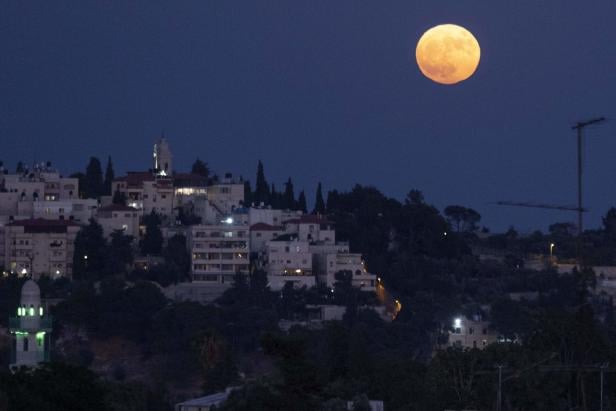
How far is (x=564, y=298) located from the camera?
271 ft

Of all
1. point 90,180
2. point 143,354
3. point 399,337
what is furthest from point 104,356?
point 90,180

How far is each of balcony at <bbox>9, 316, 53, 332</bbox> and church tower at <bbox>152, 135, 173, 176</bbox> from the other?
39752mm

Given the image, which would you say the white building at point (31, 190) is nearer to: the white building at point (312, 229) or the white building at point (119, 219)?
the white building at point (119, 219)

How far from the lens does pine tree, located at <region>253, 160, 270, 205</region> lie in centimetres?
9031

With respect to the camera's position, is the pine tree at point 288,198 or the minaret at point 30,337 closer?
the minaret at point 30,337

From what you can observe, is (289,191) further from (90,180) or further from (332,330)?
(332,330)

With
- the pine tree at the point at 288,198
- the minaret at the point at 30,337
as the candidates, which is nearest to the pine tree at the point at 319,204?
the pine tree at the point at 288,198

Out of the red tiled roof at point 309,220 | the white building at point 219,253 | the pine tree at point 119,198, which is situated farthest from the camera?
the pine tree at point 119,198

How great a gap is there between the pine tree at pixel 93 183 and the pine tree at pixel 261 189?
19.3 ft

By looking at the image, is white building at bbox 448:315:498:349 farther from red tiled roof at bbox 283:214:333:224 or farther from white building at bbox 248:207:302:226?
white building at bbox 248:207:302:226

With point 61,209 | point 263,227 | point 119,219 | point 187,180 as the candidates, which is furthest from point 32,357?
point 187,180

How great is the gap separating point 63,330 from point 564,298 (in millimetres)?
17849

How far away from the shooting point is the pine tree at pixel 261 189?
296ft

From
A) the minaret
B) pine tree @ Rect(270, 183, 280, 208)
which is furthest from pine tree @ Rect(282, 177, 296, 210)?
the minaret
